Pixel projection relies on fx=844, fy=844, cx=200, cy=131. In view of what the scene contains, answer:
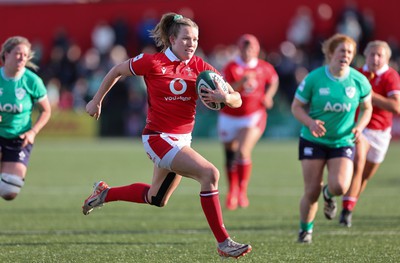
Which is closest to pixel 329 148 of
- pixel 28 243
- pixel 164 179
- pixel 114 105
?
pixel 164 179

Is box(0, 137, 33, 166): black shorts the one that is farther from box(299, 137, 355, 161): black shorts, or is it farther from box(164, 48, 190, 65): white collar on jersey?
box(299, 137, 355, 161): black shorts

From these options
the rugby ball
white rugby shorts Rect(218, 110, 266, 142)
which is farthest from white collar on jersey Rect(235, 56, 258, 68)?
the rugby ball

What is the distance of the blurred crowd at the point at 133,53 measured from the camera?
23062mm

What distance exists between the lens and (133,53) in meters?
27.2

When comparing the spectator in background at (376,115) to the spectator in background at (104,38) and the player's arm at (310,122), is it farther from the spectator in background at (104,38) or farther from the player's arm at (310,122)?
the spectator in background at (104,38)

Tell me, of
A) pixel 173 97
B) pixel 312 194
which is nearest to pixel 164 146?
pixel 173 97

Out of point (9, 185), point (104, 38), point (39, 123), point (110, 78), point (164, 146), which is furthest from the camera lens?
point (104, 38)

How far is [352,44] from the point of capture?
7828 mm

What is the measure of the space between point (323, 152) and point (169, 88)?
1.86 metres

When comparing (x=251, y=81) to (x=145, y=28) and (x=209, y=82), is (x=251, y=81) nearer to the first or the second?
(x=209, y=82)

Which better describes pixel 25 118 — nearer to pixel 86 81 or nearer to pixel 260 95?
pixel 260 95

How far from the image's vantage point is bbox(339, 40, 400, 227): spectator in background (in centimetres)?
884

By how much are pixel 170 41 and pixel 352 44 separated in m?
1.91

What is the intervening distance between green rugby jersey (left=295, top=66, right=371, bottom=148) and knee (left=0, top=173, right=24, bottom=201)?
2925 mm
